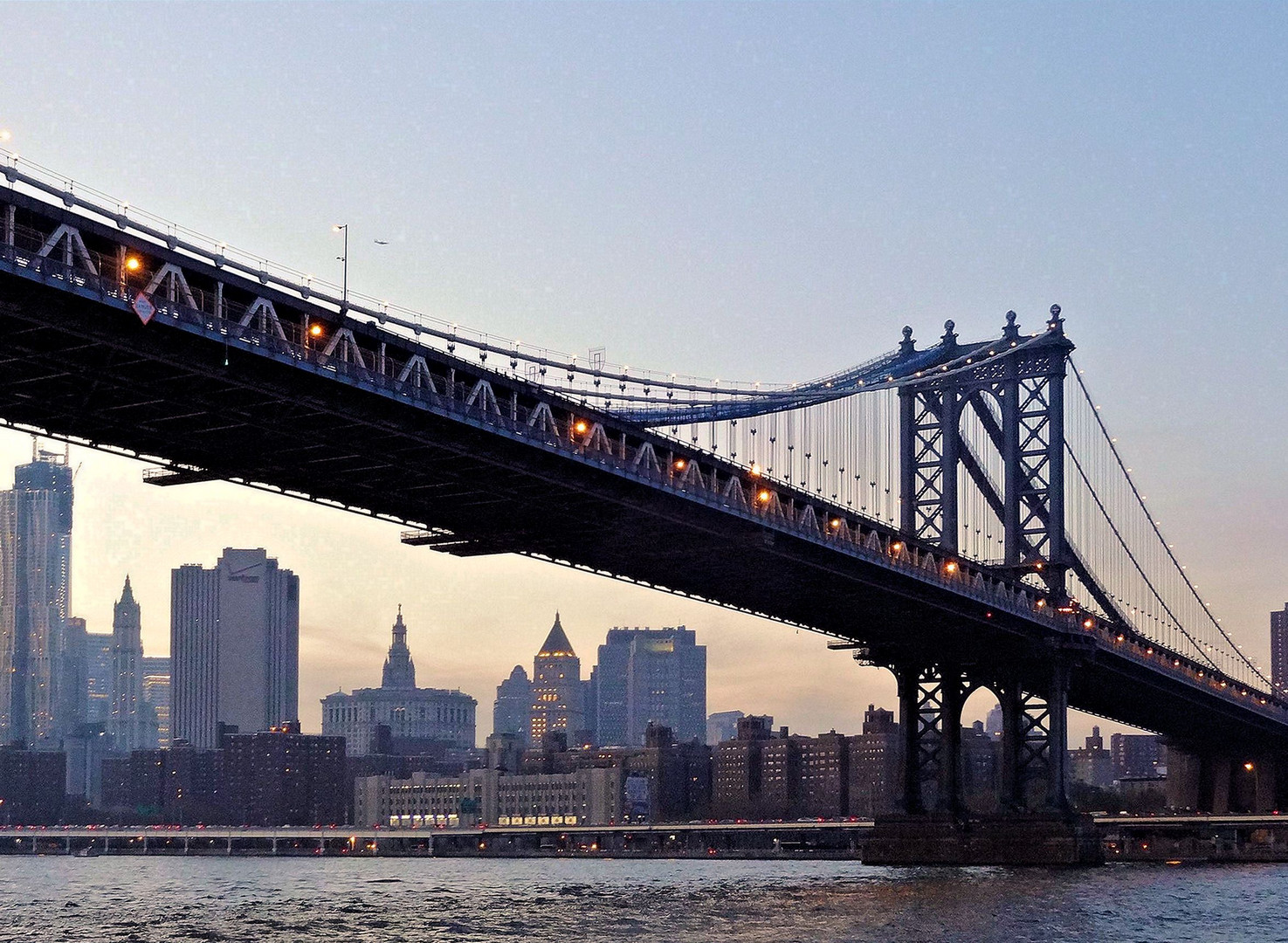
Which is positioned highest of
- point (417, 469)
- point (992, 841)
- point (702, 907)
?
point (417, 469)

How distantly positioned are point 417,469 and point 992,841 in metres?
55.9

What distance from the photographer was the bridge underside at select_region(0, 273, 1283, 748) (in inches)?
2135

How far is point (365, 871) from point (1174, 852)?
212 ft

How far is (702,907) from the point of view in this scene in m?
87.4

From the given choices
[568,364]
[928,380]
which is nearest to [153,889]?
[928,380]

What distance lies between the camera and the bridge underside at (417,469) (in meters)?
54.2

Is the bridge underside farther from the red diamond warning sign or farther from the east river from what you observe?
the east river

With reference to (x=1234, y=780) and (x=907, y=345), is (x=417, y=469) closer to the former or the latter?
(x=907, y=345)

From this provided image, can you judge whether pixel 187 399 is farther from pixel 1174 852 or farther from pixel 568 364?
pixel 1174 852

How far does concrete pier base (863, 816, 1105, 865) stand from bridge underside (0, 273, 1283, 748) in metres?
9.50

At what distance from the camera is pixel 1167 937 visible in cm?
6831

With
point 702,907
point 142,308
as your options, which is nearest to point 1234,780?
point 702,907

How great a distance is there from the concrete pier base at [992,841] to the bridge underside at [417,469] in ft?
31.2

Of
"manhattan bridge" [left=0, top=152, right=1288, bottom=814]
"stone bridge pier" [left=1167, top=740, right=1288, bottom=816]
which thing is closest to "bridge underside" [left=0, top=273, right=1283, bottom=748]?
"manhattan bridge" [left=0, top=152, right=1288, bottom=814]
